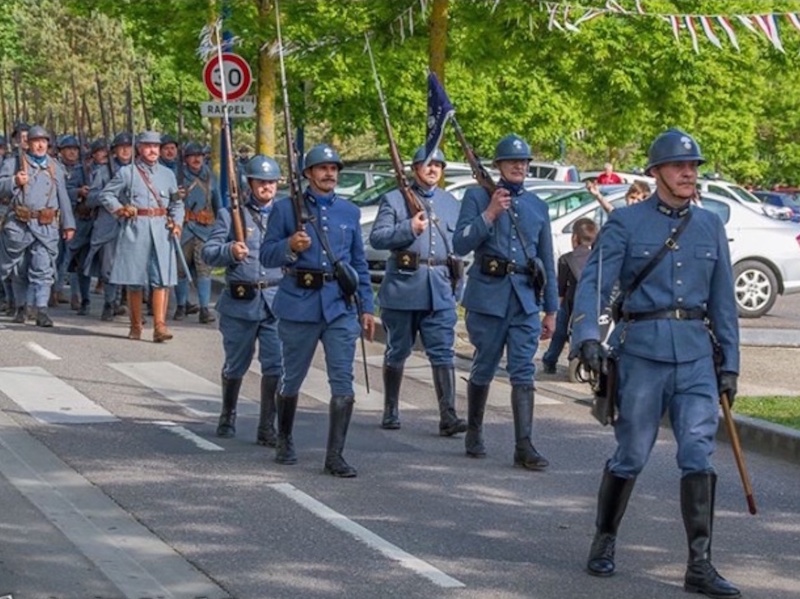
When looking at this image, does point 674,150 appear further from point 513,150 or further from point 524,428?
point 524,428

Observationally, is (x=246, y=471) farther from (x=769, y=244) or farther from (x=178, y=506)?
(x=769, y=244)

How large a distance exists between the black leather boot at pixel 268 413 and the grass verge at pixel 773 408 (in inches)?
124

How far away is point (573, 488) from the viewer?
33.8 feet

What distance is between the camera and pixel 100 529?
8.86 m

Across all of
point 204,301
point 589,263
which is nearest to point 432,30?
point 204,301

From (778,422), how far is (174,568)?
5.30 meters

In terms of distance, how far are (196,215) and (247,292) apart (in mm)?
8174

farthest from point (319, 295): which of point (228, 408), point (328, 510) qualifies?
point (228, 408)

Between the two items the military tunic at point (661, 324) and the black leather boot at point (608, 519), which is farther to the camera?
the black leather boot at point (608, 519)

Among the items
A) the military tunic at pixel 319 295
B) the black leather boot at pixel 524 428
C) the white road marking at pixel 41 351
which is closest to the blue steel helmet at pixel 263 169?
the military tunic at pixel 319 295

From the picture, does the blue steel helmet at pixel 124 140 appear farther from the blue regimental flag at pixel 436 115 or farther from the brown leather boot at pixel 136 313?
the blue regimental flag at pixel 436 115

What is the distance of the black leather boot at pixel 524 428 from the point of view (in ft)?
35.6

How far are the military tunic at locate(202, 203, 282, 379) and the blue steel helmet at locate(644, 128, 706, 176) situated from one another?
4247 mm

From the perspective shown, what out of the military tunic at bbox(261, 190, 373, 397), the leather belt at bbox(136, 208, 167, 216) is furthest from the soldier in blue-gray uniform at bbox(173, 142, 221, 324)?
the military tunic at bbox(261, 190, 373, 397)
